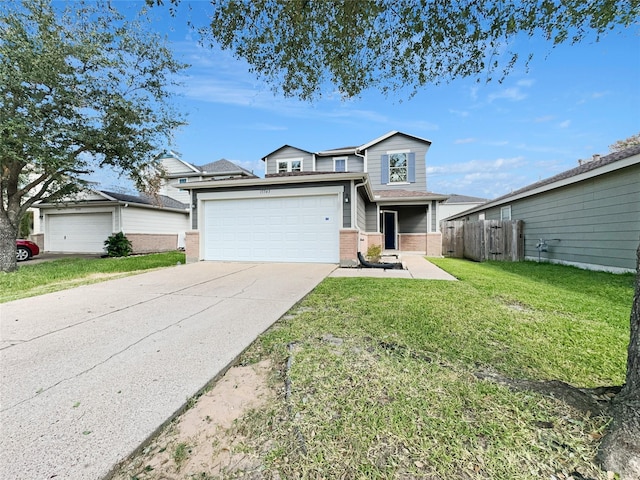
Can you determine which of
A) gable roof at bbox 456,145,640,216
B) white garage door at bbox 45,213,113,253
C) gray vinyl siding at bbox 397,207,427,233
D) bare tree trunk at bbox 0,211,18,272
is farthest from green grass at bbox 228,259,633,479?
white garage door at bbox 45,213,113,253

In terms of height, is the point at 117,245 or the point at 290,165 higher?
the point at 290,165

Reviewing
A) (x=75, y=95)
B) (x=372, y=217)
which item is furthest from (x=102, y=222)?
(x=372, y=217)

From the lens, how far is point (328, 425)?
6.07 feet

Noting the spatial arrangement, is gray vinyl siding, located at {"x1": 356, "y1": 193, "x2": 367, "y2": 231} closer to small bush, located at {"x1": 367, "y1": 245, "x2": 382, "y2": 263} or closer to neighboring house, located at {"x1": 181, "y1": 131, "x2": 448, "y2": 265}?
neighboring house, located at {"x1": 181, "y1": 131, "x2": 448, "y2": 265}

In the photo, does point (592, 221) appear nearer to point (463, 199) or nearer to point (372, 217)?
point (372, 217)

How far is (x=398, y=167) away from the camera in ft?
53.9

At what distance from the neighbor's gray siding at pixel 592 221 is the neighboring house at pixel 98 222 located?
17.4 m

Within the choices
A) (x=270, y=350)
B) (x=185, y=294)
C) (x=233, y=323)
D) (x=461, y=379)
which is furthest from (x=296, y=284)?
(x=461, y=379)

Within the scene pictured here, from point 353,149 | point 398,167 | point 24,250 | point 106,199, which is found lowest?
point 24,250

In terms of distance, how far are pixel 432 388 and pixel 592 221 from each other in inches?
369

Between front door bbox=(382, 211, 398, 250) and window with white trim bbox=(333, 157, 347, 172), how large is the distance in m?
4.20

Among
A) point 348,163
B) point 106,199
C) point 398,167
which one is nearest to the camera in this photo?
point 106,199

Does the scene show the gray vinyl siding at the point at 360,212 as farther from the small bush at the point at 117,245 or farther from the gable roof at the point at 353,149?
the small bush at the point at 117,245

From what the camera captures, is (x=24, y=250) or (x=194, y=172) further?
(x=194, y=172)
